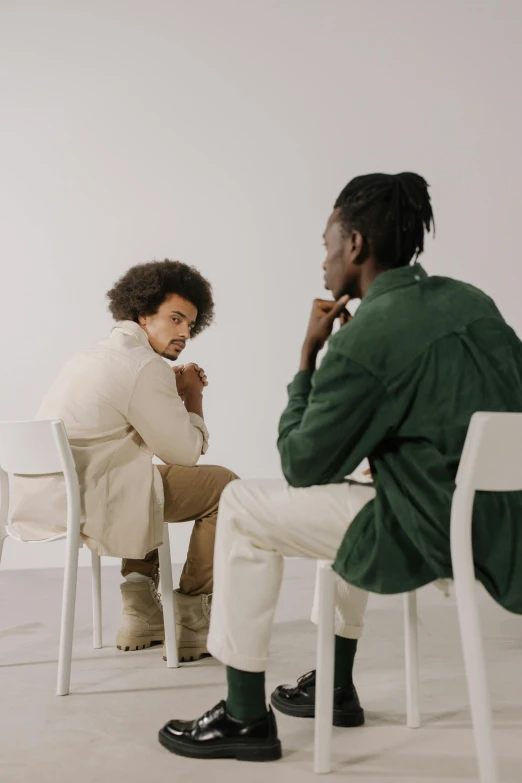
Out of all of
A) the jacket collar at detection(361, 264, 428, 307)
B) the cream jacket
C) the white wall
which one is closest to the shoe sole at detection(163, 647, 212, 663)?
the cream jacket

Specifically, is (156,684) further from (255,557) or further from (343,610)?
(255,557)

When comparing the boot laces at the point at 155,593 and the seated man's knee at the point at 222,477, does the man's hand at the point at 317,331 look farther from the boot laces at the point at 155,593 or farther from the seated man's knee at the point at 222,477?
the boot laces at the point at 155,593

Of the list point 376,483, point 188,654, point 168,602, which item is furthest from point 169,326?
point 376,483

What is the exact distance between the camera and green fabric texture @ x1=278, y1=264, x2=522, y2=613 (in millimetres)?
1362

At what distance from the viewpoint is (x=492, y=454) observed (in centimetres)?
129

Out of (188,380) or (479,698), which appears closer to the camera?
(479,698)

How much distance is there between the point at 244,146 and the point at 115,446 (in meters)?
2.75

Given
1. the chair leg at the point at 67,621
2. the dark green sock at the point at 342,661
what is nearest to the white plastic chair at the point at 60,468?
the chair leg at the point at 67,621

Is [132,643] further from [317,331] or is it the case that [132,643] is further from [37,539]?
[317,331]

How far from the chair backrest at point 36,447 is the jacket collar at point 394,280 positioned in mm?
843

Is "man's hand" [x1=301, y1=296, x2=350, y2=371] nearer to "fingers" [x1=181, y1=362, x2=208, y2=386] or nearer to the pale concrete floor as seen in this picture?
the pale concrete floor

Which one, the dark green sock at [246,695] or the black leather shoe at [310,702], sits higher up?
the dark green sock at [246,695]

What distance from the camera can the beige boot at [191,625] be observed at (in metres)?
2.32

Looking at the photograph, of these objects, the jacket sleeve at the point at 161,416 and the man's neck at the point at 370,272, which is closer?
the man's neck at the point at 370,272
